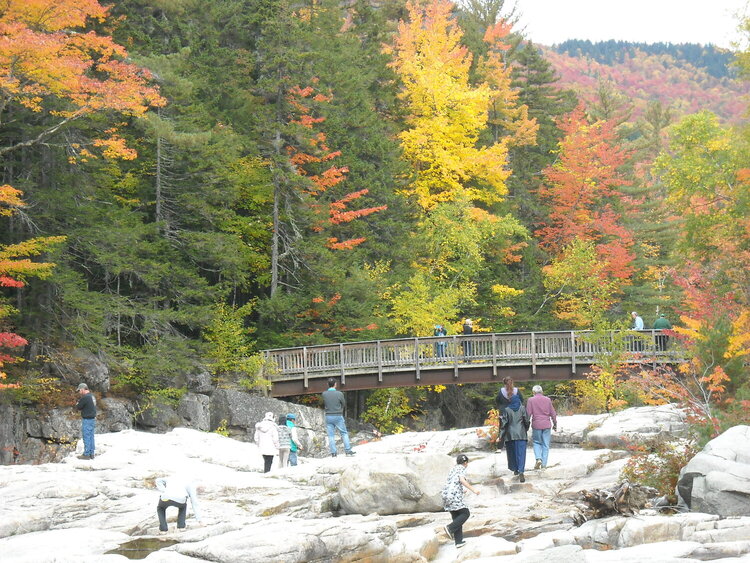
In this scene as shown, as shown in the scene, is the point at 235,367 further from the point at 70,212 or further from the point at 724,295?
the point at 724,295

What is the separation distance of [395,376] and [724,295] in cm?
1066

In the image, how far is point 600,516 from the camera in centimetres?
1272

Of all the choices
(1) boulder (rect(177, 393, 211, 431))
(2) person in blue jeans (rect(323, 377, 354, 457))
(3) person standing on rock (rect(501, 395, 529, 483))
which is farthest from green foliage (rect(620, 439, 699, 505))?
(1) boulder (rect(177, 393, 211, 431))

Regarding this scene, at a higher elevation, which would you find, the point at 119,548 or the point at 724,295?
the point at 724,295

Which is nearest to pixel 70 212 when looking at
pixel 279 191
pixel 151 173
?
pixel 151 173

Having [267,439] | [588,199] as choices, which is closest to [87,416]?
[267,439]

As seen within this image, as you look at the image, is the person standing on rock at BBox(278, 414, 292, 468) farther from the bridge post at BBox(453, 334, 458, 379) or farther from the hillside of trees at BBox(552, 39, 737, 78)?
the hillside of trees at BBox(552, 39, 737, 78)

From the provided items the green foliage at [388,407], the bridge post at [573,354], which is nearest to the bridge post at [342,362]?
the green foliage at [388,407]

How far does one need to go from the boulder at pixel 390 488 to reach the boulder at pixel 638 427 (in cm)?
497

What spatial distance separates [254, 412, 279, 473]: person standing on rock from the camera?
59.9 feet

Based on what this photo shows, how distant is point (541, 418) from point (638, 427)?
3849mm

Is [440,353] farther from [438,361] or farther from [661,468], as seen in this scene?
[661,468]

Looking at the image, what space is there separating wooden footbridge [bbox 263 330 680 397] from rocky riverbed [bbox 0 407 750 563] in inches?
286

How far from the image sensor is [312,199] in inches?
1300
